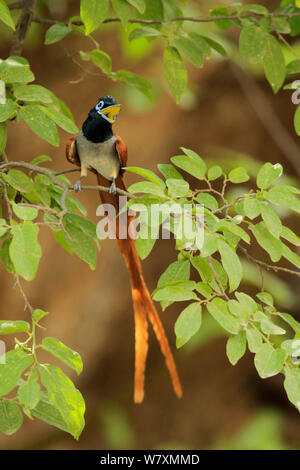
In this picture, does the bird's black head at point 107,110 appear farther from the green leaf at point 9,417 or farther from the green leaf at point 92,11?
the green leaf at point 9,417

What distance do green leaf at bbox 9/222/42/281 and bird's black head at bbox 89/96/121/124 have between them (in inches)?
17.5

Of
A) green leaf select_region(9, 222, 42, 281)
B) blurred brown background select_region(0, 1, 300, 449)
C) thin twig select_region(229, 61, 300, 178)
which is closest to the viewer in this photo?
green leaf select_region(9, 222, 42, 281)

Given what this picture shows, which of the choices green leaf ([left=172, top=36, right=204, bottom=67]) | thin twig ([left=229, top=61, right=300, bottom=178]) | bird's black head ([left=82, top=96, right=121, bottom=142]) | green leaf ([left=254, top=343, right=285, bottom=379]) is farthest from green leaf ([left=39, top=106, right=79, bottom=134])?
thin twig ([left=229, top=61, right=300, bottom=178])

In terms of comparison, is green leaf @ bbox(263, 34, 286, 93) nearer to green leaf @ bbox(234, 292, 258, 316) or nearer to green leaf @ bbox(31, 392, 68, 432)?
green leaf @ bbox(234, 292, 258, 316)

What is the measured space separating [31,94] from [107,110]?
248 mm

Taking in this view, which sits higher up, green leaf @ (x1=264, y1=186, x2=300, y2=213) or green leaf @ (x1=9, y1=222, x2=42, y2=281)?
green leaf @ (x1=264, y1=186, x2=300, y2=213)

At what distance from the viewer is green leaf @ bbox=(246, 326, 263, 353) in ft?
2.64

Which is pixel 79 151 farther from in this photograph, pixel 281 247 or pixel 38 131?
pixel 281 247

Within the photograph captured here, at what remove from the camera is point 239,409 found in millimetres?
2844

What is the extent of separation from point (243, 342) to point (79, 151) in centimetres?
54

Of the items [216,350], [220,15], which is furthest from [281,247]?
[216,350]

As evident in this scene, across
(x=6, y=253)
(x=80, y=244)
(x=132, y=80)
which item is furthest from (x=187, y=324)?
(x=132, y=80)

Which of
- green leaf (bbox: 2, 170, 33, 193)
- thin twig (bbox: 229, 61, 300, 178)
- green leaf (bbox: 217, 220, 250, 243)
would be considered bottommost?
thin twig (bbox: 229, 61, 300, 178)

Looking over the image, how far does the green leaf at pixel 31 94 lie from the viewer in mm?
906
